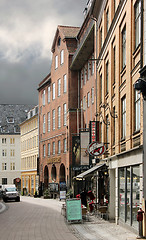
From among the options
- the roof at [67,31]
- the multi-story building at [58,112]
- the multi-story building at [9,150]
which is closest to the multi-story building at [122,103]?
the multi-story building at [58,112]

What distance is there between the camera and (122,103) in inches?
875

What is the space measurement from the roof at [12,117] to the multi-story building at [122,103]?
79.9m

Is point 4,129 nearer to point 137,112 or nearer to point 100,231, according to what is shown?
point 100,231

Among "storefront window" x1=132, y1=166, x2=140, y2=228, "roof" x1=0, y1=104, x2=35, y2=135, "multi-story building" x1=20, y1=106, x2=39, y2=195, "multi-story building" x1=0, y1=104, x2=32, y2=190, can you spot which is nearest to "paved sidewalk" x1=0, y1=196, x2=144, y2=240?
"storefront window" x1=132, y1=166, x2=140, y2=228

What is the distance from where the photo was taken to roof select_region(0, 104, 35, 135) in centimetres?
11069

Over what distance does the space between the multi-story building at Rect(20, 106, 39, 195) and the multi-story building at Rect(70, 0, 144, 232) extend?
50.7m

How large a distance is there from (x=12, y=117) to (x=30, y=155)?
92.4ft

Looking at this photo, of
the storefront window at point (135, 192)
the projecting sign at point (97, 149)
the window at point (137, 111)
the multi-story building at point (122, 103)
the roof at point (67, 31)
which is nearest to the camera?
the storefront window at point (135, 192)

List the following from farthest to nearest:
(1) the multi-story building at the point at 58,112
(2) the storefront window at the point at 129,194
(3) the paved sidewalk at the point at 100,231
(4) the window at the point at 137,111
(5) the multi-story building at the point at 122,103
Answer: (1) the multi-story building at the point at 58,112 → (5) the multi-story building at the point at 122,103 → (4) the window at the point at 137,111 → (2) the storefront window at the point at 129,194 → (3) the paved sidewalk at the point at 100,231

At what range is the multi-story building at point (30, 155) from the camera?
3231 inches

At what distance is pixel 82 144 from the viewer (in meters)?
37.3

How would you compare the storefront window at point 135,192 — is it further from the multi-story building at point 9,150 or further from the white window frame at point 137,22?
the multi-story building at point 9,150

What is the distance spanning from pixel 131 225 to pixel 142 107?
4888mm

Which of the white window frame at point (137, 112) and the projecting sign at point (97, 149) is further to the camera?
the projecting sign at point (97, 149)
